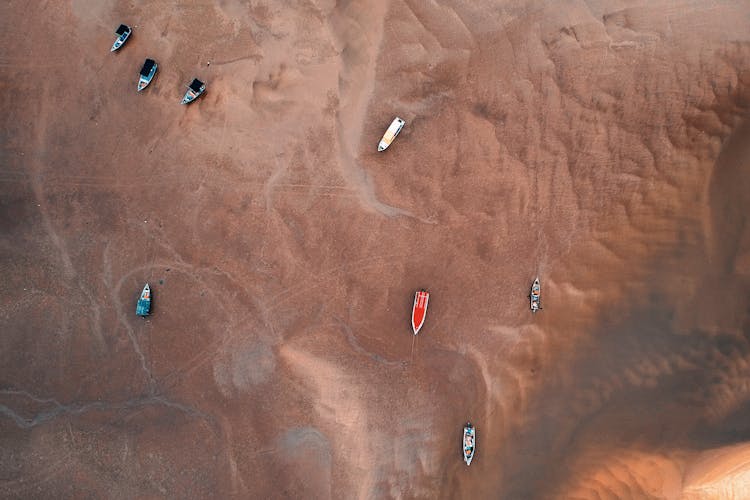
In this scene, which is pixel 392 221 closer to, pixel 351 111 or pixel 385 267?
pixel 385 267

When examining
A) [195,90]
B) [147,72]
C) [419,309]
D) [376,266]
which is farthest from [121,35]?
[419,309]

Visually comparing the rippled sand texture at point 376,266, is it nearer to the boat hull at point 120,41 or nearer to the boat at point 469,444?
the boat at point 469,444

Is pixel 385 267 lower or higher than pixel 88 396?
higher

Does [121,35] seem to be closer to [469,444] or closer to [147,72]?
[147,72]

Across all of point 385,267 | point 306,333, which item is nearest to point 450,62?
point 385,267

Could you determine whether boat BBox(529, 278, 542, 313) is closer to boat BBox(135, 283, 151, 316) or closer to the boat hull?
boat BBox(135, 283, 151, 316)

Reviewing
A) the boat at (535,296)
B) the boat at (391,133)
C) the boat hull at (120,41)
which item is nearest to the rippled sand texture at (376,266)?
the boat at (535,296)
